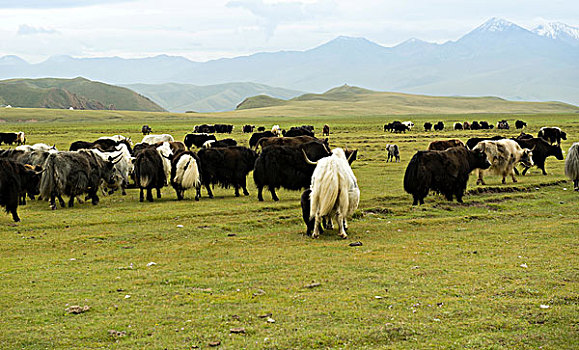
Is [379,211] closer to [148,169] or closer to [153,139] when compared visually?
[148,169]

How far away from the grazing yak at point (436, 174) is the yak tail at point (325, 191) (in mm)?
4673

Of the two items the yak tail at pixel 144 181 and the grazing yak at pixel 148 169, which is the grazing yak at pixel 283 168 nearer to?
the grazing yak at pixel 148 169

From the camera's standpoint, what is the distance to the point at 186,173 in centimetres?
1620

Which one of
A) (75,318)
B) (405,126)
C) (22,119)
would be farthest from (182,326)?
(22,119)

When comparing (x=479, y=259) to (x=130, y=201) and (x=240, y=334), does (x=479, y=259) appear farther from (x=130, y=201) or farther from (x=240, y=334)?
(x=130, y=201)

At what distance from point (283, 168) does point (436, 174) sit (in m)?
4.07

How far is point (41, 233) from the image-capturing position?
1161 cm

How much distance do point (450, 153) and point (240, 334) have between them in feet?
35.4

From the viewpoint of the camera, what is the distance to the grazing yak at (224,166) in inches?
675

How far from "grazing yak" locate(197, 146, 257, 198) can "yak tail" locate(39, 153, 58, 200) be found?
4.17 m

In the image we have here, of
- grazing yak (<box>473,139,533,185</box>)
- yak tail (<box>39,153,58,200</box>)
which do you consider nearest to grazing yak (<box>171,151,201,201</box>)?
yak tail (<box>39,153,58,200</box>)

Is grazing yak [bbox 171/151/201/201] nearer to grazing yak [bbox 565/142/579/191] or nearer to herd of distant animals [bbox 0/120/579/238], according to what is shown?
herd of distant animals [bbox 0/120/579/238]

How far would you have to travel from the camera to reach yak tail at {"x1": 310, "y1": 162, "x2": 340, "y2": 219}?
33.8ft

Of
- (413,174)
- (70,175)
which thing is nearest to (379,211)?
(413,174)
